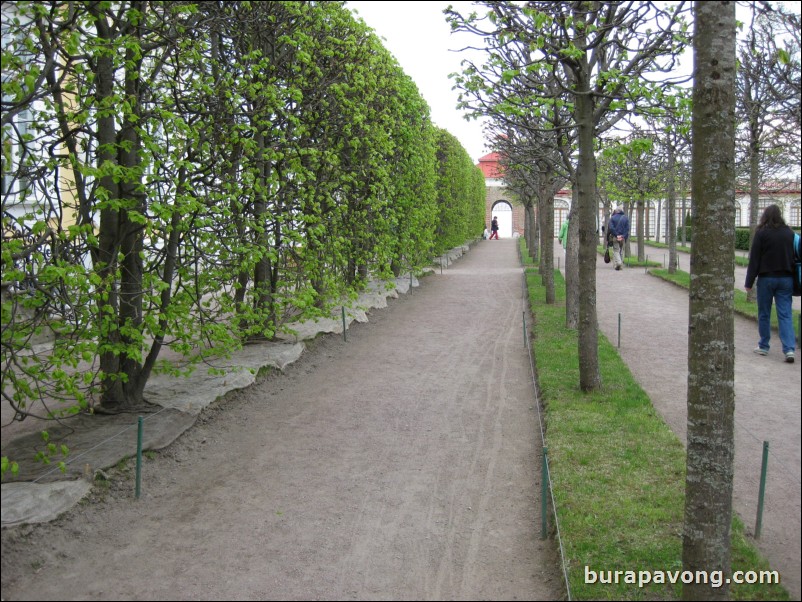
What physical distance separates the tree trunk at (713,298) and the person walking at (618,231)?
2004 centimetres

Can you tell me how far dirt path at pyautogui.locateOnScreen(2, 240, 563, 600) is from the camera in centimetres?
→ 456

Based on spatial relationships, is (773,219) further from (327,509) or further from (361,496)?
(327,509)

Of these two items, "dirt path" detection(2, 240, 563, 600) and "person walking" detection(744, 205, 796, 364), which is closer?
"dirt path" detection(2, 240, 563, 600)

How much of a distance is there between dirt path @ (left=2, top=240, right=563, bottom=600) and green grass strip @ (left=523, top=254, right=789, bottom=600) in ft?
0.85

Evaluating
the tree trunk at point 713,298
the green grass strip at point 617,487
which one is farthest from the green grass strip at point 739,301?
the tree trunk at point 713,298

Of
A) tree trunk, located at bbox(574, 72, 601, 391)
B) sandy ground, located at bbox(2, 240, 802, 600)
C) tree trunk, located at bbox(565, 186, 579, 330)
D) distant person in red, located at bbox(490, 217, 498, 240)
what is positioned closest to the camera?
sandy ground, located at bbox(2, 240, 802, 600)

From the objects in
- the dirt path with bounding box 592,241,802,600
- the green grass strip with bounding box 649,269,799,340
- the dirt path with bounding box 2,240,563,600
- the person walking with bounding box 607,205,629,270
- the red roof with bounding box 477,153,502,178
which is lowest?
the dirt path with bounding box 2,240,563,600

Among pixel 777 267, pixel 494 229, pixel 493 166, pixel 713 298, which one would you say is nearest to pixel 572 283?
pixel 777 267

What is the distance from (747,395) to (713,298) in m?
4.72

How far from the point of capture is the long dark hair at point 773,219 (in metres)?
9.34

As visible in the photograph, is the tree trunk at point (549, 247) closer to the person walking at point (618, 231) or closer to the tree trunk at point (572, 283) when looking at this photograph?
the tree trunk at point (572, 283)

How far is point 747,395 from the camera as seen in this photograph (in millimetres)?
8055

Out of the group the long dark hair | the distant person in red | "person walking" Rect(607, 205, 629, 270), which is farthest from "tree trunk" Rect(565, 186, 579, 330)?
the distant person in red

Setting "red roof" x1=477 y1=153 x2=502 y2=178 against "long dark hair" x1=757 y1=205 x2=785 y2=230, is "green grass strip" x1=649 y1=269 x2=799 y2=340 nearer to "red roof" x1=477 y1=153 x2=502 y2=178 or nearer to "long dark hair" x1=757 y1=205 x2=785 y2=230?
"long dark hair" x1=757 y1=205 x2=785 y2=230
